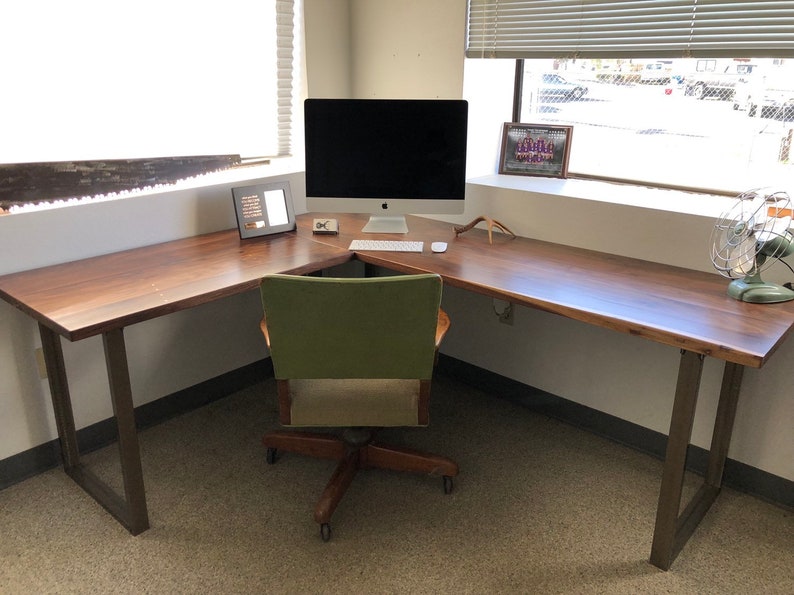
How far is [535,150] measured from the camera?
2.86 m

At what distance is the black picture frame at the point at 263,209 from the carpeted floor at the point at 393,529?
801 mm

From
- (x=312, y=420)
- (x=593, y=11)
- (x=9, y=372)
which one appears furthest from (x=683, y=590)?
(x=9, y=372)

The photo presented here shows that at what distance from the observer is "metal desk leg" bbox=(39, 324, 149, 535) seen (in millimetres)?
1921

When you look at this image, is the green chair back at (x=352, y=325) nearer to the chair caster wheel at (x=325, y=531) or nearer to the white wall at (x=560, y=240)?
the chair caster wheel at (x=325, y=531)

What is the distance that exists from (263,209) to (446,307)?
37.0 inches

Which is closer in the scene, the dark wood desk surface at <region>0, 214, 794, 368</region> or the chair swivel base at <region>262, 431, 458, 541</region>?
the dark wood desk surface at <region>0, 214, 794, 368</region>

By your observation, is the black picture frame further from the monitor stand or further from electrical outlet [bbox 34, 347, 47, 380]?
electrical outlet [bbox 34, 347, 47, 380]

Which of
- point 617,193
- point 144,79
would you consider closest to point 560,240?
point 617,193

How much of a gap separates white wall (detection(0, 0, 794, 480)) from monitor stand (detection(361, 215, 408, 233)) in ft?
1.06

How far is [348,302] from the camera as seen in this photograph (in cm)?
179

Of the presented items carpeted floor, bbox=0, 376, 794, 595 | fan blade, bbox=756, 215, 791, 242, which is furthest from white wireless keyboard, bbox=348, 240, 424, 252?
fan blade, bbox=756, 215, 791, 242

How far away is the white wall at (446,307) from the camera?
2.24 metres

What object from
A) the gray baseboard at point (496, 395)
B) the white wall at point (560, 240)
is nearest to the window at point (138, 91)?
the white wall at point (560, 240)

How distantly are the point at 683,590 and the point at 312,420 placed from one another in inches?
45.4
